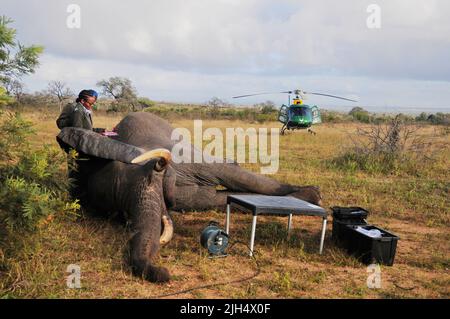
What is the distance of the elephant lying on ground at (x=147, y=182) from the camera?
199 inches

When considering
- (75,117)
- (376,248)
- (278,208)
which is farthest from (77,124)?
(376,248)

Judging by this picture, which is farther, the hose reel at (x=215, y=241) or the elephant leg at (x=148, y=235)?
the hose reel at (x=215, y=241)

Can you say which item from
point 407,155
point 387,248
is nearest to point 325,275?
point 387,248

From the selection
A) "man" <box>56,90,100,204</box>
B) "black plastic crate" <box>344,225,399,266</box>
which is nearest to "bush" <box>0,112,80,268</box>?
"man" <box>56,90,100,204</box>

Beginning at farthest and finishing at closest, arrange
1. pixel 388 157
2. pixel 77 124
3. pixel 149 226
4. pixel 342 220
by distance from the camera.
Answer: pixel 388 157 < pixel 77 124 < pixel 342 220 < pixel 149 226

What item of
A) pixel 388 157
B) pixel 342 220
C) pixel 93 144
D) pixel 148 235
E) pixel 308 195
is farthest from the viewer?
pixel 388 157

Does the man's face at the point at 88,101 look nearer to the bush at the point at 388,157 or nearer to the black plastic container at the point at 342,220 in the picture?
the black plastic container at the point at 342,220

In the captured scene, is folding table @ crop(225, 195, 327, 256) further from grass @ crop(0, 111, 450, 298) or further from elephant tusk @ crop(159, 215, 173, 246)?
elephant tusk @ crop(159, 215, 173, 246)

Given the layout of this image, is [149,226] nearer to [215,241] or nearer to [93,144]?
[215,241]

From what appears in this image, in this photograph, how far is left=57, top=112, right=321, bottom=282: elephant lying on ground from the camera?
5.06 metres

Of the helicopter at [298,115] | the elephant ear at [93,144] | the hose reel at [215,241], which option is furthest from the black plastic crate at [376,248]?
the helicopter at [298,115]

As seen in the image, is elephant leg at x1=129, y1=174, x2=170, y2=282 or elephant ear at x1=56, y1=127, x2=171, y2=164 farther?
elephant ear at x1=56, y1=127, x2=171, y2=164

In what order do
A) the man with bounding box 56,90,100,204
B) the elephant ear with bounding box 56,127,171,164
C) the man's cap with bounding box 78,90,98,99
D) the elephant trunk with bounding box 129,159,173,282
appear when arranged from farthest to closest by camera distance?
the man's cap with bounding box 78,90,98,99 → the man with bounding box 56,90,100,204 → the elephant ear with bounding box 56,127,171,164 → the elephant trunk with bounding box 129,159,173,282

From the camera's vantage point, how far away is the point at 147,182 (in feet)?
17.8
